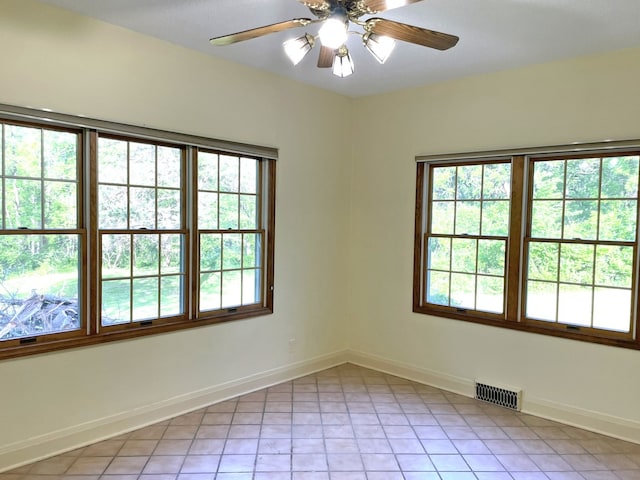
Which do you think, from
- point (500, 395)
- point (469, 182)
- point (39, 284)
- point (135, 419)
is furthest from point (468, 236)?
point (39, 284)

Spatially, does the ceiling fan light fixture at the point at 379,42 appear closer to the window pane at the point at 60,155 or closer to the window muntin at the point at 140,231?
the window muntin at the point at 140,231

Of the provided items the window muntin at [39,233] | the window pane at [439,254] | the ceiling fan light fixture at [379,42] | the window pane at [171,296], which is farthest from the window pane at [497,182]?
the window muntin at [39,233]

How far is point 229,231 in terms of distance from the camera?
12.4ft

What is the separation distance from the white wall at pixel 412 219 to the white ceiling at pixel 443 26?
0.25m

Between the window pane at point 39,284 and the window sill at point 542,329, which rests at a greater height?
the window pane at point 39,284

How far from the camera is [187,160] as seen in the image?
137 inches

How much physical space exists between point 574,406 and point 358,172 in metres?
2.84

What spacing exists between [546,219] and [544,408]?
1.50 metres

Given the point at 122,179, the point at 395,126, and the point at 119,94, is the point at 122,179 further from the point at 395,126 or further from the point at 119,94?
the point at 395,126

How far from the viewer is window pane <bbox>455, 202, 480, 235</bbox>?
3.98 m

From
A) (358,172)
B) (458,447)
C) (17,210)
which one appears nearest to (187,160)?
(17,210)

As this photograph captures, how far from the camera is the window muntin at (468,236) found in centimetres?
384

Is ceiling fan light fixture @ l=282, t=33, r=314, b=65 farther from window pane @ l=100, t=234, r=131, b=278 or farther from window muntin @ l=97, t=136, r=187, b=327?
window pane @ l=100, t=234, r=131, b=278

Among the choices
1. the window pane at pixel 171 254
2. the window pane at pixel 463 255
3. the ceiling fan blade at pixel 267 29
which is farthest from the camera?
the window pane at pixel 463 255
